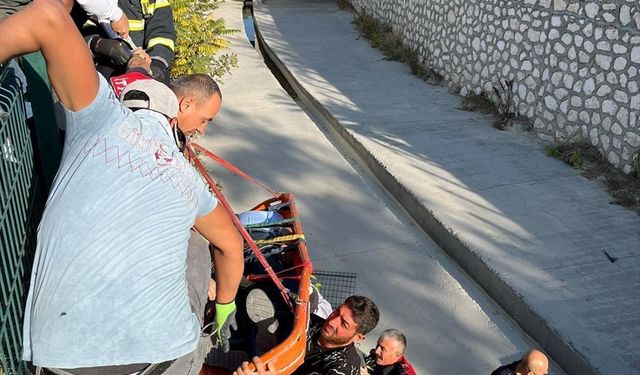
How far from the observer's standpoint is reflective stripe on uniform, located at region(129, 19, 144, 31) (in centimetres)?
421

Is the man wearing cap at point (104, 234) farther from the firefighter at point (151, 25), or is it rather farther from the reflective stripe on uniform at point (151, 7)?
the reflective stripe on uniform at point (151, 7)

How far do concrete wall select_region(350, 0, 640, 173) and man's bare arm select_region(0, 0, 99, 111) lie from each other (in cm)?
544

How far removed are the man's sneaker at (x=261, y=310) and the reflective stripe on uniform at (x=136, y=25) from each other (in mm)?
1871

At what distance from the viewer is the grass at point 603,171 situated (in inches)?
231

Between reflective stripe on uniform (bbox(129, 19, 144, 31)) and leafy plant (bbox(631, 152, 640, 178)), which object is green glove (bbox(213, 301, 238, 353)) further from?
leafy plant (bbox(631, 152, 640, 178))

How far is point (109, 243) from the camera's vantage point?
1800 mm

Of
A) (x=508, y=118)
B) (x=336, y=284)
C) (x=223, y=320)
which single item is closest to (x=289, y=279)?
(x=223, y=320)

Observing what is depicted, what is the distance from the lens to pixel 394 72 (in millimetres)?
10266

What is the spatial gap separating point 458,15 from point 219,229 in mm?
7847

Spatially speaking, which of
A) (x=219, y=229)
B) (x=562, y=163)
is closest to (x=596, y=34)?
(x=562, y=163)

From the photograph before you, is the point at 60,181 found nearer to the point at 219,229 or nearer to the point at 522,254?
the point at 219,229

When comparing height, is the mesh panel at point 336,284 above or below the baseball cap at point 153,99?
below

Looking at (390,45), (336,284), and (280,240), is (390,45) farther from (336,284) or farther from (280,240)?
(280,240)

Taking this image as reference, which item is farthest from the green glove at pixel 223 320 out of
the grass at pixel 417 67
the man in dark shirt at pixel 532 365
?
the grass at pixel 417 67
